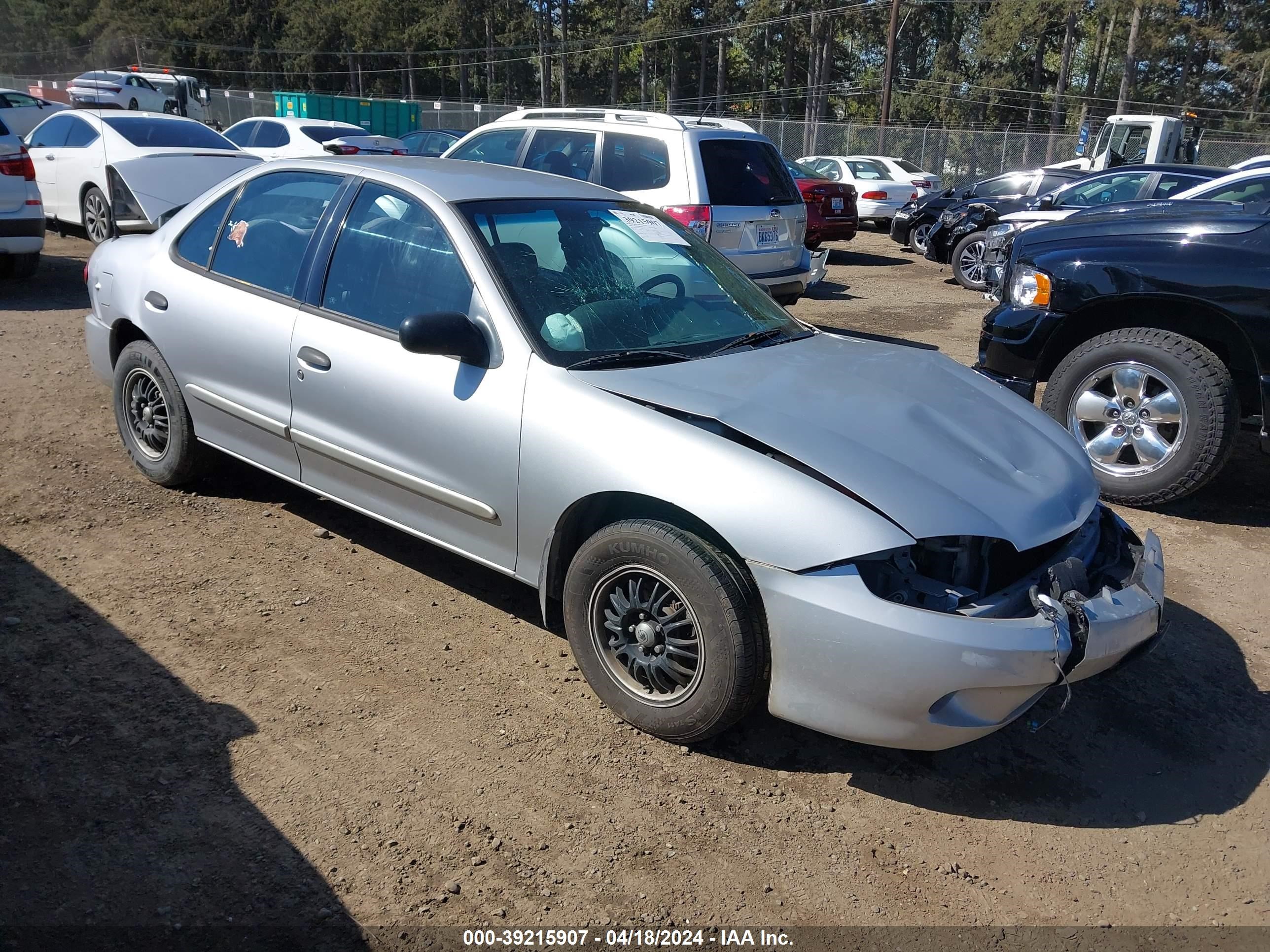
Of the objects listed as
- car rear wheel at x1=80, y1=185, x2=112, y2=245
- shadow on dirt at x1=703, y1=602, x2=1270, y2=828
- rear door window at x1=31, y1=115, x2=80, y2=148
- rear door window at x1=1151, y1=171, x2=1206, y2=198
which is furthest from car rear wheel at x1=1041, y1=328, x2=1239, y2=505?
rear door window at x1=31, y1=115, x2=80, y2=148

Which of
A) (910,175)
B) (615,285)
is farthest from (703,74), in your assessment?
(615,285)

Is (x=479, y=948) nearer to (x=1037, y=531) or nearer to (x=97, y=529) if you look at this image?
(x=1037, y=531)

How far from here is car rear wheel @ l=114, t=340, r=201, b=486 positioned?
4680mm

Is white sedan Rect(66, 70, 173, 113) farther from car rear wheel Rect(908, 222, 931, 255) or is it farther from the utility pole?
the utility pole

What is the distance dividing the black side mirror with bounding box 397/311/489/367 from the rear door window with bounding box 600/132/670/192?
5.05 metres

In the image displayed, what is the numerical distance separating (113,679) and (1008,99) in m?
64.2

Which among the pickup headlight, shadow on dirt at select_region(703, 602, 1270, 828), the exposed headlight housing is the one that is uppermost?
the pickup headlight

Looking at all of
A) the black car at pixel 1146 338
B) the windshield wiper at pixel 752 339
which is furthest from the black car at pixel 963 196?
the windshield wiper at pixel 752 339

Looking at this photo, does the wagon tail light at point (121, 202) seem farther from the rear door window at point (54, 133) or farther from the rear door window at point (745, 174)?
the rear door window at point (745, 174)

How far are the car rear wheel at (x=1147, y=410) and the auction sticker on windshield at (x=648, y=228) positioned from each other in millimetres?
2420

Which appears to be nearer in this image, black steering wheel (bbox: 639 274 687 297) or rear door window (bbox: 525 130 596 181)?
black steering wheel (bbox: 639 274 687 297)

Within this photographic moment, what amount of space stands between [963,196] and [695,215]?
993 centimetres

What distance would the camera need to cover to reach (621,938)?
8.06 feet

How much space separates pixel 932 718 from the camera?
2.77 m
